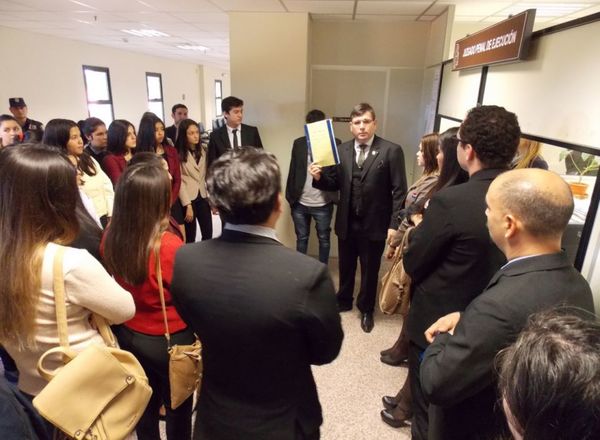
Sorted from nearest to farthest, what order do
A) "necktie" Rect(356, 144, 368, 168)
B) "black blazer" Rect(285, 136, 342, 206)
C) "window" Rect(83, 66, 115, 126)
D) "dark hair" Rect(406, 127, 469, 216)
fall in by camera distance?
"dark hair" Rect(406, 127, 469, 216)
"necktie" Rect(356, 144, 368, 168)
"black blazer" Rect(285, 136, 342, 206)
"window" Rect(83, 66, 115, 126)

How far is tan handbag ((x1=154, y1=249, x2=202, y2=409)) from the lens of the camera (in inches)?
51.5

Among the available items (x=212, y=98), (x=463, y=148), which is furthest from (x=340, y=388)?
(x=212, y=98)

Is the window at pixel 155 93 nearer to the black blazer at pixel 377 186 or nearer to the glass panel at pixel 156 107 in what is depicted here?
the glass panel at pixel 156 107

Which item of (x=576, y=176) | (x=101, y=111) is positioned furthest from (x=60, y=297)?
(x=101, y=111)

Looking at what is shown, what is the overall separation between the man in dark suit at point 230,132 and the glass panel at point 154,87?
8.27m

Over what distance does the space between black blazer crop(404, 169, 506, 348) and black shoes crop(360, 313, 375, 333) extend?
1.40 metres

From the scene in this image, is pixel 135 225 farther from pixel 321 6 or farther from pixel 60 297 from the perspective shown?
pixel 321 6

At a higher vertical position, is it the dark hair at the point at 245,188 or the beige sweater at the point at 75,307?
the dark hair at the point at 245,188

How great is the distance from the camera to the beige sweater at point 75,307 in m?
1.04

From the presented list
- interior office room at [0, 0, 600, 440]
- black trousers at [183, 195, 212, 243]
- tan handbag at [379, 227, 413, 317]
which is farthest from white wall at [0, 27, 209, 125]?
tan handbag at [379, 227, 413, 317]

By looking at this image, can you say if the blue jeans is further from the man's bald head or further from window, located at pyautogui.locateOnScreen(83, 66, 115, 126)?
window, located at pyautogui.locateOnScreen(83, 66, 115, 126)

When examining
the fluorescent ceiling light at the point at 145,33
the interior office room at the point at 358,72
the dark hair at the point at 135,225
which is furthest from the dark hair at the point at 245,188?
the fluorescent ceiling light at the point at 145,33

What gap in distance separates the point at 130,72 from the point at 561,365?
10.8 meters

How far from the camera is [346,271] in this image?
3029 millimetres
